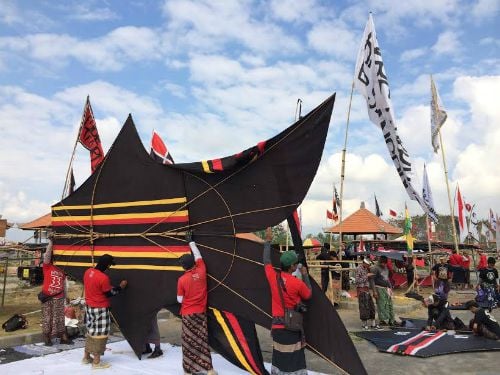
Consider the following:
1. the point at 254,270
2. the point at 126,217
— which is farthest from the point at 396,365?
the point at 126,217

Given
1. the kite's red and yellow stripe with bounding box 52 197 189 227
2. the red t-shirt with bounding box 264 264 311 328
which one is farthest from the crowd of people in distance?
the kite's red and yellow stripe with bounding box 52 197 189 227

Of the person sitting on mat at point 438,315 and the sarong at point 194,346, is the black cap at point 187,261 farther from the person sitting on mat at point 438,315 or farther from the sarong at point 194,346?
the person sitting on mat at point 438,315

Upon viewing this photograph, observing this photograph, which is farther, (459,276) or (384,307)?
(459,276)

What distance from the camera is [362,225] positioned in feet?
64.5

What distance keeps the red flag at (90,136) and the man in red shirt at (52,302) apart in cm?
211

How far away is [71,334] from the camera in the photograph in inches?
321

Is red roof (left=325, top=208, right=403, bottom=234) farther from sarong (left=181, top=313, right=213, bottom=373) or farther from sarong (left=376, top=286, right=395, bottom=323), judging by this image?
sarong (left=181, top=313, right=213, bottom=373)

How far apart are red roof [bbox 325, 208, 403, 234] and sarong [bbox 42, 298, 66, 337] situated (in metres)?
13.2

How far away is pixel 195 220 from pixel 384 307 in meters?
5.43

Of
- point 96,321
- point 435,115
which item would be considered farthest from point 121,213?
point 435,115

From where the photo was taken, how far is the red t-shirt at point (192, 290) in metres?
5.74

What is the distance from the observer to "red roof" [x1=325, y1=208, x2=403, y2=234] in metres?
19.3

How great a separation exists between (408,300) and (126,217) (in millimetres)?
9110

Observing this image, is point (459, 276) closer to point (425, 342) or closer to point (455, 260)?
point (455, 260)
